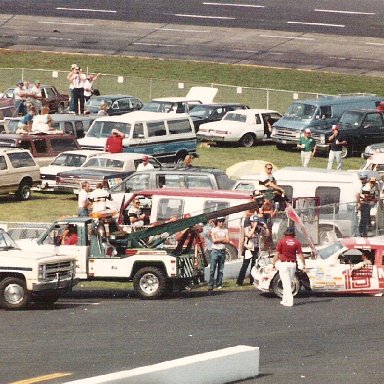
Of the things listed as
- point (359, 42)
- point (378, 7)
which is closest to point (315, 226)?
point (359, 42)

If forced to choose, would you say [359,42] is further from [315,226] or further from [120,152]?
[315,226]

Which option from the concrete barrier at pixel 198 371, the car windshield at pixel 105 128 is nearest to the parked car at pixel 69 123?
the car windshield at pixel 105 128

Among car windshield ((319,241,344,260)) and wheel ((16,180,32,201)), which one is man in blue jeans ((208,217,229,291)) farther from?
wheel ((16,180,32,201))

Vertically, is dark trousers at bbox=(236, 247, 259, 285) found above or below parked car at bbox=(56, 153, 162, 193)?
below

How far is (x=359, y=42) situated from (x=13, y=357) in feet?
134

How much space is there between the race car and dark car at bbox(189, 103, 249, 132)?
69.9 ft

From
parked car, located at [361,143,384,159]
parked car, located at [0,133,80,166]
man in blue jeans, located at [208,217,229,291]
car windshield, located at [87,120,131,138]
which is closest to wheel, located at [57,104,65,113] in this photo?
car windshield, located at [87,120,131,138]

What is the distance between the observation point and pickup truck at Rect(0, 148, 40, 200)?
3697 centimetres

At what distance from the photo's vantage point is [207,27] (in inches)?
2393

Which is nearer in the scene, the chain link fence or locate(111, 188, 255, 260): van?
locate(111, 188, 255, 260): van

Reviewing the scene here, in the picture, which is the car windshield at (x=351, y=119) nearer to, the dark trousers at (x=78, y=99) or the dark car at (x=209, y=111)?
the dark car at (x=209, y=111)

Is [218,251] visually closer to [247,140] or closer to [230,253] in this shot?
[230,253]

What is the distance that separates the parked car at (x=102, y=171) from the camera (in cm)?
3650

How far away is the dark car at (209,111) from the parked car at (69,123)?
13.2ft
